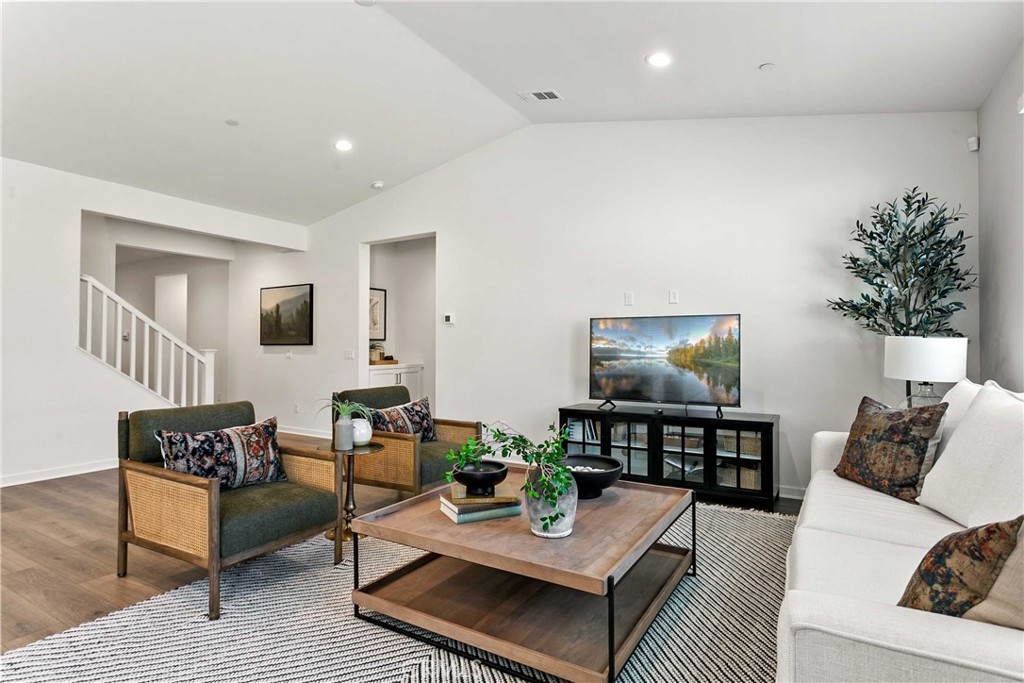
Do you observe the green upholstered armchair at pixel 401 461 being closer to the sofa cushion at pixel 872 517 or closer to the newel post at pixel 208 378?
the sofa cushion at pixel 872 517

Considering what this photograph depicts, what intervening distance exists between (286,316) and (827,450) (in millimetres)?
5980

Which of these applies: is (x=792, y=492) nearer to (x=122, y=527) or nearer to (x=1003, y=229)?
(x=1003, y=229)

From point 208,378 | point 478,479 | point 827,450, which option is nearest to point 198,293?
point 208,378

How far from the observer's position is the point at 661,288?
4.51 metres

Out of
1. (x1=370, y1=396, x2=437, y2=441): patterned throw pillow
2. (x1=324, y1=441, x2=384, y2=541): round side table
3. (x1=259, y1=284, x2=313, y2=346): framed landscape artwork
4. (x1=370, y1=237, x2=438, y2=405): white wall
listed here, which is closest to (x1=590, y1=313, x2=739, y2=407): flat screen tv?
(x1=370, y1=396, x2=437, y2=441): patterned throw pillow

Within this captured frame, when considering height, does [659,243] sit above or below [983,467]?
above

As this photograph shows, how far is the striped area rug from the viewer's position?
75.3 inches

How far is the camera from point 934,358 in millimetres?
2988

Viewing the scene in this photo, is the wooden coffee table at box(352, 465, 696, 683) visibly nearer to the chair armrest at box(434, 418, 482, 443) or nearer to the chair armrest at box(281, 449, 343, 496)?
the chair armrest at box(281, 449, 343, 496)

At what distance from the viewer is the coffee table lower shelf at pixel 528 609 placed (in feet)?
5.99

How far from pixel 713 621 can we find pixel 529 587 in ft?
2.44

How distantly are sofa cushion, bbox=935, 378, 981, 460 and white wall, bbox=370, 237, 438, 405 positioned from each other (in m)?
5.30

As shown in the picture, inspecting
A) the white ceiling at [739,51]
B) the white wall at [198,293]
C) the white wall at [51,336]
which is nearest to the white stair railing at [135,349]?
the white wall at [51,336]

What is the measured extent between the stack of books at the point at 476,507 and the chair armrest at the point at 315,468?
0.75 m
